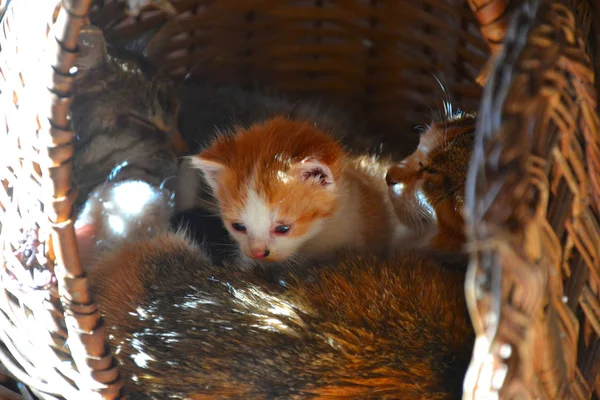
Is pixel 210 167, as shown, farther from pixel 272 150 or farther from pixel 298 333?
pixel 298 333

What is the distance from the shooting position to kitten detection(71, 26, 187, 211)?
4.59ft

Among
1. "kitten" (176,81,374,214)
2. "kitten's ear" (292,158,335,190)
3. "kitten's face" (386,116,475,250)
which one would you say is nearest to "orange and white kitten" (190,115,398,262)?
"kitten's ear" (292,158,335,190)

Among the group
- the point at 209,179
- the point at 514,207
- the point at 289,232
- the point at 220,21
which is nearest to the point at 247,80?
the point at 220,21

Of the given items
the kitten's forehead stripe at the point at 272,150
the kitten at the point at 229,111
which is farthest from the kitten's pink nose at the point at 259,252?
the kitten at the point at 229,111

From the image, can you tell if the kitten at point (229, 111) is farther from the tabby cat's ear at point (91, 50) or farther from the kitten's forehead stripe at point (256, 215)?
the kitten's forehead stripe at point (256, 215)

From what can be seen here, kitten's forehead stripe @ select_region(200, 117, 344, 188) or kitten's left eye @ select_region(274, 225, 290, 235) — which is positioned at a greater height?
kitten's forehead stripe @ select_region(200, 117, 344, 188)

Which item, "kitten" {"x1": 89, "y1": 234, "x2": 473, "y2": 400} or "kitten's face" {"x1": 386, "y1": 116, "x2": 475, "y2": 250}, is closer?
"kitten" {"x1": 89, "y1": 234, "x2": 473, "y2": 400}

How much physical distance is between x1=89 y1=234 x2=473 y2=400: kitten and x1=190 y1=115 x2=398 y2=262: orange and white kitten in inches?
7.8

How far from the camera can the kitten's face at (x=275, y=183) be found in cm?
107

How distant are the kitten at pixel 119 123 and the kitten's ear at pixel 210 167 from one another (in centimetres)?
32

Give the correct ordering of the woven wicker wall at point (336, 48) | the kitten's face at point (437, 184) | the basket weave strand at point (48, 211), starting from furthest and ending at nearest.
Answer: the woven wicker wall at point (336, 48)
the kitten's face at point (437, 184)
the basket weave strand at point (48, 211)

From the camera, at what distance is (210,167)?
114cm

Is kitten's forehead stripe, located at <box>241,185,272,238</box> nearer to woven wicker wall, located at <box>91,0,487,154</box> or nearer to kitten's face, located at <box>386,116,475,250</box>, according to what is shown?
kitten's face, located at <box>386,116,475,250</box>

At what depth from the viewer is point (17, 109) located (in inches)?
31.8
